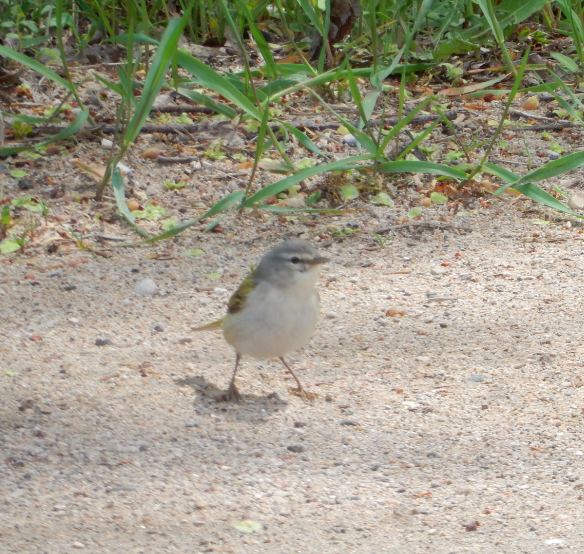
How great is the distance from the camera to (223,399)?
4.21m

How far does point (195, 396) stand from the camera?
4.22 metres

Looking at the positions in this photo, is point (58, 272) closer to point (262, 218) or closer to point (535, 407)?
point (262, 218)

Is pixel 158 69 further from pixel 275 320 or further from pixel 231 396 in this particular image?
pixel 231 396

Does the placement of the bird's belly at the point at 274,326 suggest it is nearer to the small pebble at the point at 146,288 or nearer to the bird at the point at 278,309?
the bird at the point at 278,309

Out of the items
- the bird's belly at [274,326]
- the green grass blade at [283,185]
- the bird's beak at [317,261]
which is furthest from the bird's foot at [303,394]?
the green grass blade at [283,185]

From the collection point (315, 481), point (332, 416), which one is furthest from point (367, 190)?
point (315, 481)

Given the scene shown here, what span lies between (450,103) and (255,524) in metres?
5.29

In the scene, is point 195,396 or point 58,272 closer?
point 195,396

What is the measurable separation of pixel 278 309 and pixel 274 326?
0.09m

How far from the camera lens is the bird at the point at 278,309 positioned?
4.09 meters

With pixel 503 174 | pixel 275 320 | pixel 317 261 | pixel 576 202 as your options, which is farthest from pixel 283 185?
pixel 576 202

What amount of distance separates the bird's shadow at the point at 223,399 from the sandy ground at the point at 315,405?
0.5 inches

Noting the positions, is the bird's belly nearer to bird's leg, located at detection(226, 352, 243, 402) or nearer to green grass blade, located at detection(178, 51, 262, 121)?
bird's leg, located at detection(226, 352, 243, 402)

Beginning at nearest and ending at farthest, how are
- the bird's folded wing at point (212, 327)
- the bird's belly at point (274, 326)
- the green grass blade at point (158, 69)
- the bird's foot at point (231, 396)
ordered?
the bird's belly at point (274, 326), the bird's foot at point (231, 396), the bird's folded wing at point (212, 327), the green grass blade at point (158, 69)
